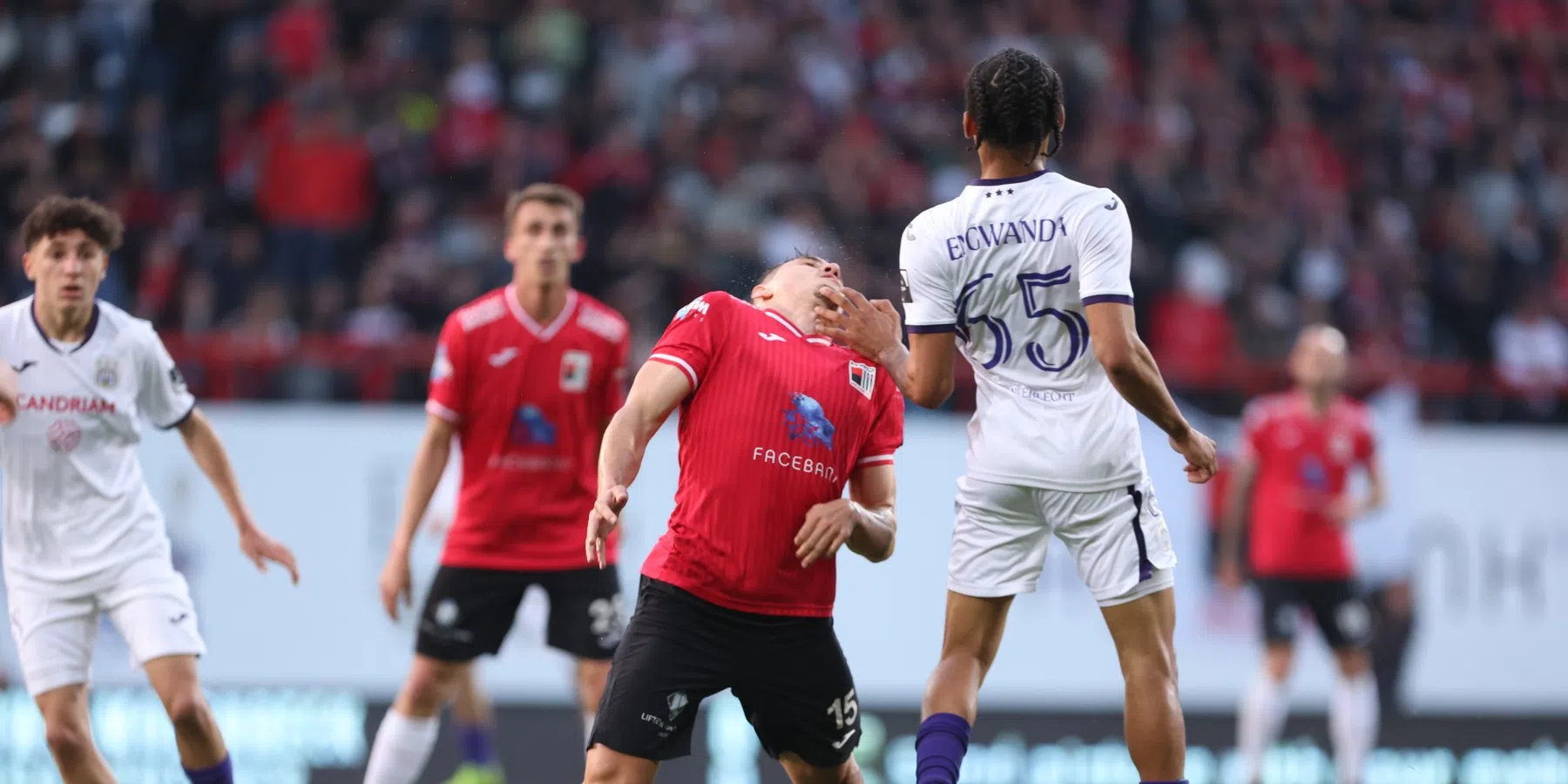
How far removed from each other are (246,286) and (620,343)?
5966 millimetres

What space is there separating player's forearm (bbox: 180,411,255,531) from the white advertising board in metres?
3.89

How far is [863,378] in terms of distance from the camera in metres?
4.82

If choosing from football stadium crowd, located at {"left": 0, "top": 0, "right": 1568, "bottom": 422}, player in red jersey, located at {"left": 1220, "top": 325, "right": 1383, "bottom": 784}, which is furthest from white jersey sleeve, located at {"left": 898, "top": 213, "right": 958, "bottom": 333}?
football stadium crowd, located at {"left": 0, "top": 0, "right": 1568, "bottom": 422}

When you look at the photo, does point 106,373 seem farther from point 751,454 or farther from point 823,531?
point 823,531

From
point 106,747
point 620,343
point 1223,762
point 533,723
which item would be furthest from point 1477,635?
point 106,747

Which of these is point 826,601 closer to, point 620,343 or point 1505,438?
point 620,343

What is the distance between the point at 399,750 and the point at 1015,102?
359 cm

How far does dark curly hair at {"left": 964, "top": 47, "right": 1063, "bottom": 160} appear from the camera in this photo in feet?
16.0

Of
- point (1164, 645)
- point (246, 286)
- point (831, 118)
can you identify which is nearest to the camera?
point (1164, 645)

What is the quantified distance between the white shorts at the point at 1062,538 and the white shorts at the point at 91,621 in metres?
2.74

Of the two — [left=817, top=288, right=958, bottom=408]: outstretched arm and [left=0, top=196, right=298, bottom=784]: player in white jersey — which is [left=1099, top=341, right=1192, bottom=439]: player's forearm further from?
[left=0, top=196, right=298, bottom=784]: player in white jersey

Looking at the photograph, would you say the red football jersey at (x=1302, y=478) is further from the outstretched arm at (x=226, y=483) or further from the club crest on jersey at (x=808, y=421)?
the outstretched arm at (x=226, y=483)

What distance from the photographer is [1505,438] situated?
37.6 feet

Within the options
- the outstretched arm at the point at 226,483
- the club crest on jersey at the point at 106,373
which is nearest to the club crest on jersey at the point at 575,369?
the outstretched arm at the point at 226,483
